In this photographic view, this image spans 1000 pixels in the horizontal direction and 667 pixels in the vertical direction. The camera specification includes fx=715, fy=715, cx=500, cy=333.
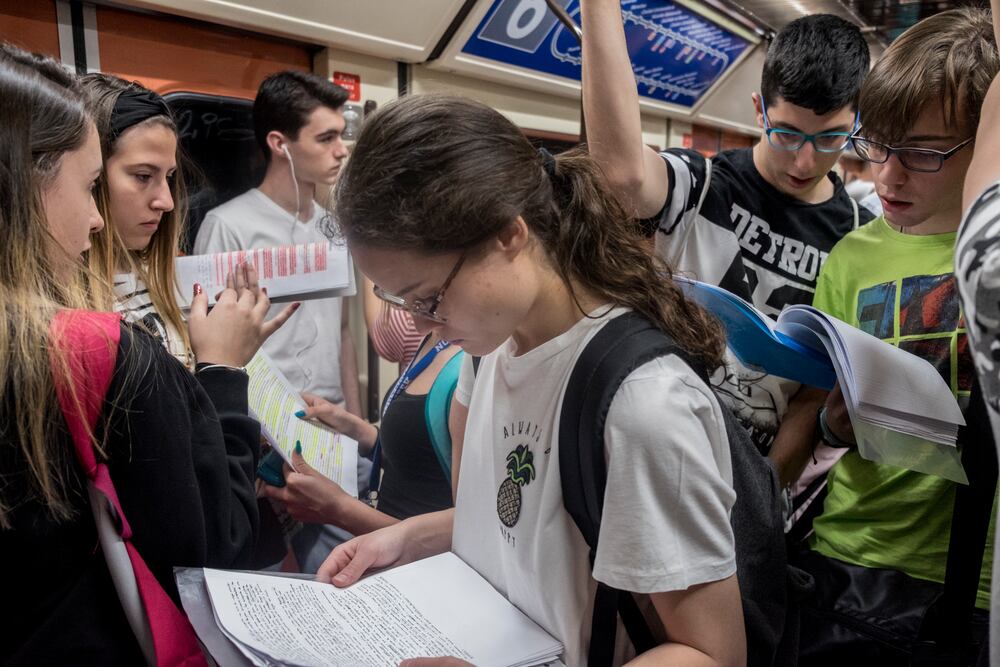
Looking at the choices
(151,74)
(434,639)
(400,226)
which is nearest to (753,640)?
(434,639)

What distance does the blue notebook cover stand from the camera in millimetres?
1016

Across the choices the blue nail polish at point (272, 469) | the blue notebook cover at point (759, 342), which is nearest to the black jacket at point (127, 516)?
A: the blue nail polish at point (272, 469)

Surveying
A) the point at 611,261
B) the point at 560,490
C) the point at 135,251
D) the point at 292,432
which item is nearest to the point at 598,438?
the point at 560,490

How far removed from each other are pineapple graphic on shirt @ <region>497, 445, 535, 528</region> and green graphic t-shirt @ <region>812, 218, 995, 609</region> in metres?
0.58

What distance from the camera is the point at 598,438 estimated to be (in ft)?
2.71

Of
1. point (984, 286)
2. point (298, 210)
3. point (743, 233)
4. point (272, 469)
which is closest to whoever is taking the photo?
point (984, 286)

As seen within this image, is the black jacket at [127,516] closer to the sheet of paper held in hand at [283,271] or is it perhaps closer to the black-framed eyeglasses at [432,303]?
the black-framed eyeglasses at [432,303]

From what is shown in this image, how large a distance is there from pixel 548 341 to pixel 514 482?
20 centimetres

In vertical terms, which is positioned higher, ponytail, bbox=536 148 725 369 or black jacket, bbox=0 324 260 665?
ponytail, bbox=536 148 725 369

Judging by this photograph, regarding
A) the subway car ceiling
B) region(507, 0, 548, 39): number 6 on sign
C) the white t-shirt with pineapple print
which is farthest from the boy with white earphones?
the white t-shirt with pineapple print

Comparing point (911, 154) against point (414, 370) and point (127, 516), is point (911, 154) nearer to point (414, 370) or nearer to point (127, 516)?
point (414, 370)

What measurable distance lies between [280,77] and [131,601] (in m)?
1.87

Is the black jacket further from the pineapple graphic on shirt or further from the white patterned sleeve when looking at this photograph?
the white patterned sleeve

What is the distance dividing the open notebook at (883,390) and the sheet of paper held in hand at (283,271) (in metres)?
0.96
